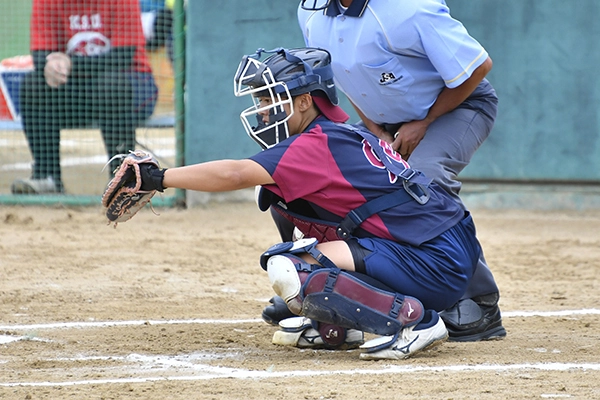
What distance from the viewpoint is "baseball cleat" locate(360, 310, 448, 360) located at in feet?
11.7

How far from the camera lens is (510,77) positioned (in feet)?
24.7

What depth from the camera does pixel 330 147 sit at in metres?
3.55

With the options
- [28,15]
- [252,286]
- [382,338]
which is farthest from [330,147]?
[28,15]

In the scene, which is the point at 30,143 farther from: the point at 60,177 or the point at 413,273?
the point at 413,273

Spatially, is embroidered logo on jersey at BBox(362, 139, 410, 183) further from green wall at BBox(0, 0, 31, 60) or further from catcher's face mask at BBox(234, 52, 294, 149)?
green wall at BBox(0, 0, 31, 60)

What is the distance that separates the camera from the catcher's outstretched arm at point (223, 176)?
341 cm

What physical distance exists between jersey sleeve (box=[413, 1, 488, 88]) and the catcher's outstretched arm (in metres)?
1.21

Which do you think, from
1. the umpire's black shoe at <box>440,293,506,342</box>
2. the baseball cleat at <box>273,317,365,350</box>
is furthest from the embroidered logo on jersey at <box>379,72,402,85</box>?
the baseball cleat at <box>273,317,365,350</box>

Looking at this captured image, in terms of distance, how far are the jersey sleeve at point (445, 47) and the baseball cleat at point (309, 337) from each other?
1251 millimetres

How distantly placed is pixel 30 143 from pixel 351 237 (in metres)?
4.88

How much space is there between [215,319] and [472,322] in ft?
4.05

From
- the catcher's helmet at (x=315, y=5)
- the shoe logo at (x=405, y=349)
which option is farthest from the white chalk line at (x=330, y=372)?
the catcher's helmet at (x=315, y=5)

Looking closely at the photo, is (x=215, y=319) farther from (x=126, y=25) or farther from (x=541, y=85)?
(x=541, y=85)

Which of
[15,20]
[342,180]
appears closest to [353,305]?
[342,180]
